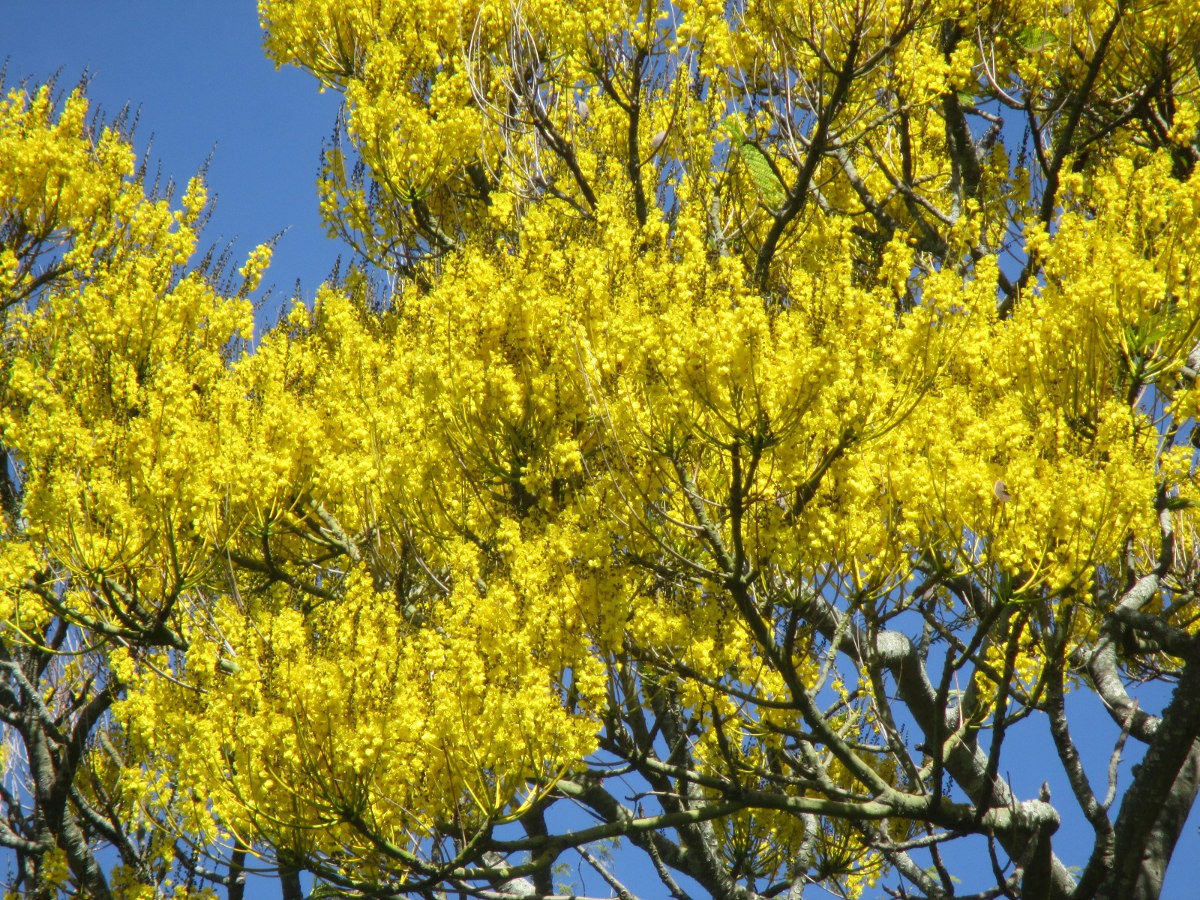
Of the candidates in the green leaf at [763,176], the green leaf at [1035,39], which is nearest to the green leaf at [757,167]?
the green leaf at [763,176]

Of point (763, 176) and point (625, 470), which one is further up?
point (763, 176)

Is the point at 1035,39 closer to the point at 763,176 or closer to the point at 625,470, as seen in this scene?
the point at 763,176

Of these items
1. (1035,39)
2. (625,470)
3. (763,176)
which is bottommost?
(625,470)

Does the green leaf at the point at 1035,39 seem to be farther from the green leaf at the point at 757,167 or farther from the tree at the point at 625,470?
the green leaf at the point at 757,167

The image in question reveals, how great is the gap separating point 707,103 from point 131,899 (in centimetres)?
787

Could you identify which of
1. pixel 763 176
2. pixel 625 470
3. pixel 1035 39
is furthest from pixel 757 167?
pixel 625 470

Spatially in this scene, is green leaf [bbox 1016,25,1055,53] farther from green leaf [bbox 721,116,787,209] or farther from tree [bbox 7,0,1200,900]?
green leaf [bbox 721,116,787,209]

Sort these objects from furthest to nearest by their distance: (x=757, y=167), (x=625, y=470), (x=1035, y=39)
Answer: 1. (x=1035, y=39)
2. (x=757, y=167)
3. (x=625, y=470)

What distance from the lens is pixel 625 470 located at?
4.89m

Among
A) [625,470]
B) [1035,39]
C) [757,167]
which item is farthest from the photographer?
[1035,39]

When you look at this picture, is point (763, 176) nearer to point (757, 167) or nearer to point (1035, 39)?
point (757, 167)

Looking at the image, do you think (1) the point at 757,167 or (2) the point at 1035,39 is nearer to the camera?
(1) the point at 757,167

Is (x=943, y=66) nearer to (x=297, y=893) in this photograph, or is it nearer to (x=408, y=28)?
(x=408, y=28)

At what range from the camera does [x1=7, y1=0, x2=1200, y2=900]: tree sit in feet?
14.7
